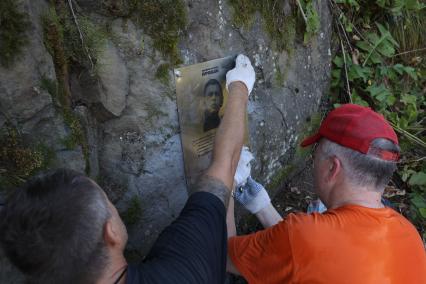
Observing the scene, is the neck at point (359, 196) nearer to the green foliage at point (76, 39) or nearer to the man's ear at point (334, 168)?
the man's ear at point (334, 168)

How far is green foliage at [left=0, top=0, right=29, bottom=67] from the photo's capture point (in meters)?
1.56

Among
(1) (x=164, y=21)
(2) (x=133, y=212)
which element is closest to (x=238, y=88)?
(1) (x=164, y=21)

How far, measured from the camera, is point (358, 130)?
6.11 ft

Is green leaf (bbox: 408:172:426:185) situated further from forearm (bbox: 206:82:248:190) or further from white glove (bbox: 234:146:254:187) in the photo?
forearm (bbox: 206:82:248:190)

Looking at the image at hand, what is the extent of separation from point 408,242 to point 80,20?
5.68 feet

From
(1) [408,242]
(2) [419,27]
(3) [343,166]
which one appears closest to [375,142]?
(3) [343,166]

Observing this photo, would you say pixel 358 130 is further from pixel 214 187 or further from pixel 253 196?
pixel 253 196

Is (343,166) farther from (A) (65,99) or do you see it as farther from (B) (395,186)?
(B) (395,186)

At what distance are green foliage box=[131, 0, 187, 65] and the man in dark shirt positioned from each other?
814mm

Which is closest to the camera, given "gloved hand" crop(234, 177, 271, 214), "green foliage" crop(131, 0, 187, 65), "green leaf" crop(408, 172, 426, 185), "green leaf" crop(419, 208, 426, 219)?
"green foliage" crop(131, 0, 187, 65)

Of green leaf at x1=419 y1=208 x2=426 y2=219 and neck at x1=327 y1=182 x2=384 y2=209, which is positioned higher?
neck at x1=327 y1=182 x2=384 y2=209

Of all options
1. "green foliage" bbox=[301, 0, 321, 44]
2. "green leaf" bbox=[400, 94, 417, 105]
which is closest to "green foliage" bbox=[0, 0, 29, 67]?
"green foliage" bbox=[301, 0, 321, 44]

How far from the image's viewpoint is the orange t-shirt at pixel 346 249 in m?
1.64

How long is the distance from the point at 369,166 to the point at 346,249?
401mm
